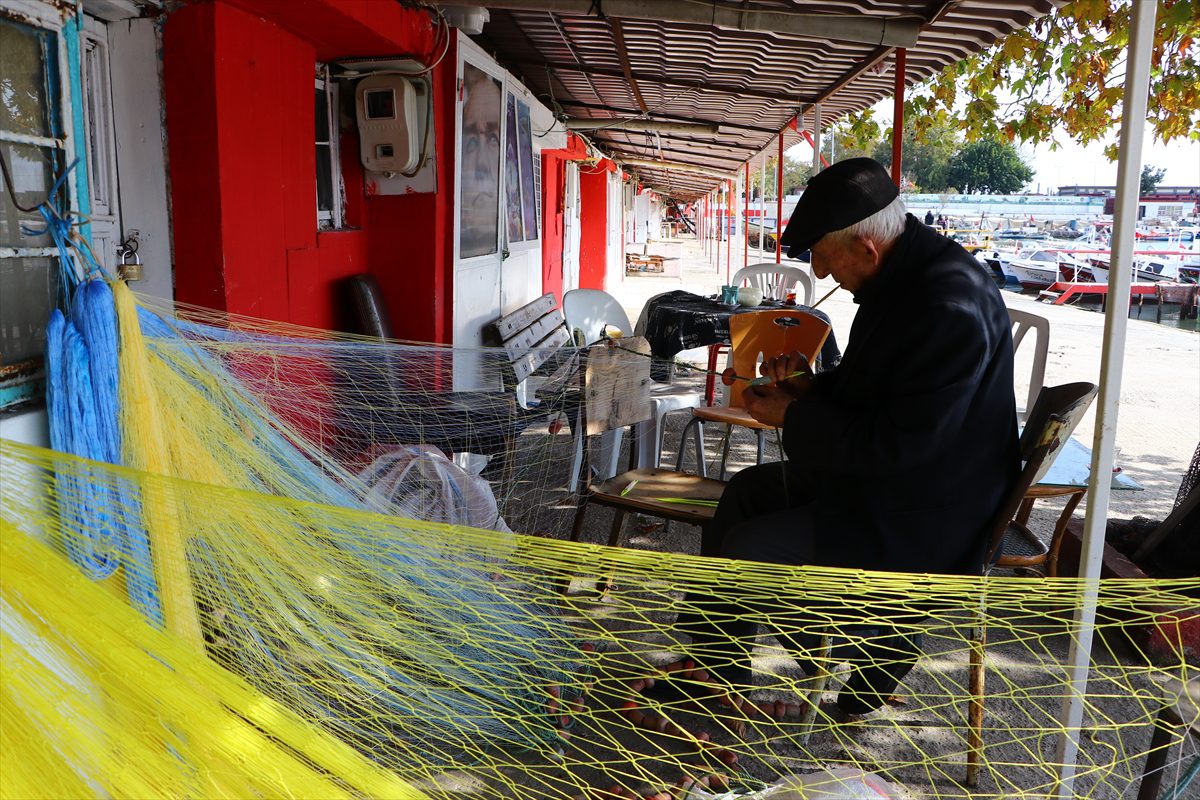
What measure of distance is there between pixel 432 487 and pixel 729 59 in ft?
10.8

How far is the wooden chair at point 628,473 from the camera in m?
3.23

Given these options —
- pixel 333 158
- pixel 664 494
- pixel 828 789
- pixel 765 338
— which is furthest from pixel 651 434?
pixel 828 789

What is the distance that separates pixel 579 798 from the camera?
7.39 ft

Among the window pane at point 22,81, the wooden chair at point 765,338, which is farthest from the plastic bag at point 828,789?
the wooden chair at point 765,338

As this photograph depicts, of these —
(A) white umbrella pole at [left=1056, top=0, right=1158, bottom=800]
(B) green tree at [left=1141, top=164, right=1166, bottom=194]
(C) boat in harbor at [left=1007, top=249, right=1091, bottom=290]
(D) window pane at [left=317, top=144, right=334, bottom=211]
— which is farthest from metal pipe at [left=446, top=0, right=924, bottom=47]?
(B) green tree at [left=1141, top=164, right=1166, bottom=194]

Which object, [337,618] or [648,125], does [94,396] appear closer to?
[337,618]

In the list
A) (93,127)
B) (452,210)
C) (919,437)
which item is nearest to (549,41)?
(452,210)

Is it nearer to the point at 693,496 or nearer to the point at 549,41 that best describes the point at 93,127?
the point at 693,496

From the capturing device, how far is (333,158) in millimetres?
4383

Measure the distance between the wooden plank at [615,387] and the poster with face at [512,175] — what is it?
2.97 metres

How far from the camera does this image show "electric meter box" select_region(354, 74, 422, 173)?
4242 millimetres

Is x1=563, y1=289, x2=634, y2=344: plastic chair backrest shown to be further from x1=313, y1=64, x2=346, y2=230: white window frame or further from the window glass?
the window glass

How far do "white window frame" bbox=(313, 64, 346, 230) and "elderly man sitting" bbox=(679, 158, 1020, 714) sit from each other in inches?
107

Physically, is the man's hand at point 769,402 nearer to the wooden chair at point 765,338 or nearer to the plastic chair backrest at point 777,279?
the wooden chair at point 765,338
